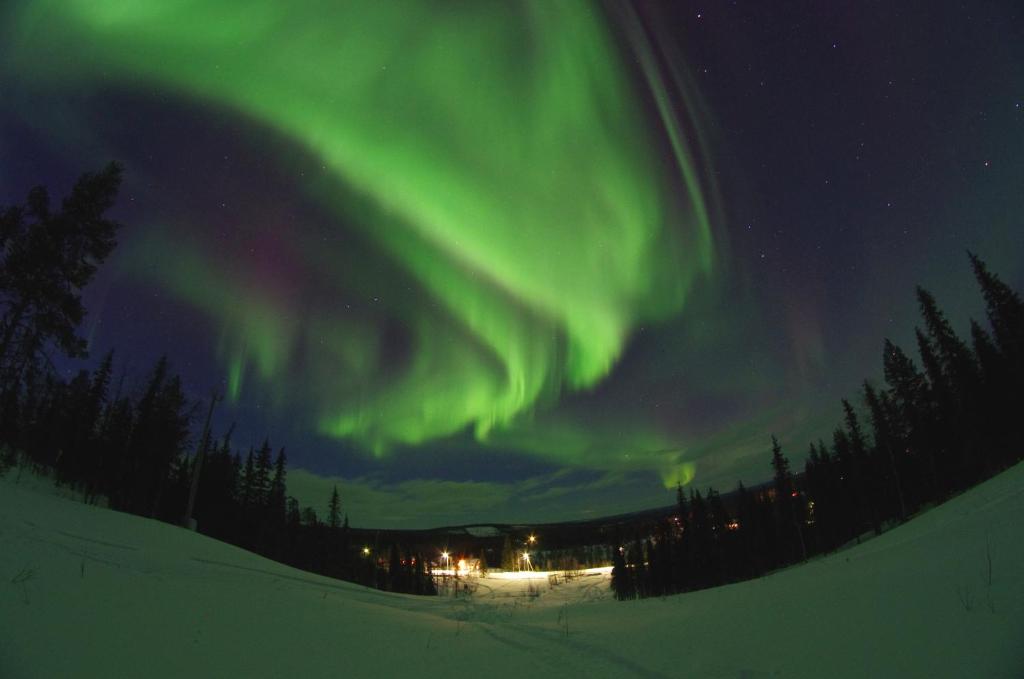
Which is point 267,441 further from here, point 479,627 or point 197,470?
point 479,627

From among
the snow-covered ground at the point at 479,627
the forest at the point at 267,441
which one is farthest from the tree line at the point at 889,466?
the snow-covered ground at the point at 479,627

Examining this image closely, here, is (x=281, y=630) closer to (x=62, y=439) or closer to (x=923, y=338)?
(x=62, y=439)

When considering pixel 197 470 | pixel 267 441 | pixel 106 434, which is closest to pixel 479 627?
pixel 197 470

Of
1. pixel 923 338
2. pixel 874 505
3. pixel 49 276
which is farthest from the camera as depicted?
pixel 874 505

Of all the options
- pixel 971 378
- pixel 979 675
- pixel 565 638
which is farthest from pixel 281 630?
pixel 971 378

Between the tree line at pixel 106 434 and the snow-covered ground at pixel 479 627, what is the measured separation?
16.7 meters

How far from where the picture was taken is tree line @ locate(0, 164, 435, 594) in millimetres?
18656

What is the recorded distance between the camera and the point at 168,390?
44.7m

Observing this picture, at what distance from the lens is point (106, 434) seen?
139 ft

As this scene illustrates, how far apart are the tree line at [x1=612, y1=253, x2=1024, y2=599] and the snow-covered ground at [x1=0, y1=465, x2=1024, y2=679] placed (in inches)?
1805

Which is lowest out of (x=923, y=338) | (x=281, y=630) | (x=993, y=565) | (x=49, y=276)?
(x=281, y=630)

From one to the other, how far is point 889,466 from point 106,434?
278ft

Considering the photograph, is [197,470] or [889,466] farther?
[889,466]

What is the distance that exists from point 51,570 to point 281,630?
2.50m
